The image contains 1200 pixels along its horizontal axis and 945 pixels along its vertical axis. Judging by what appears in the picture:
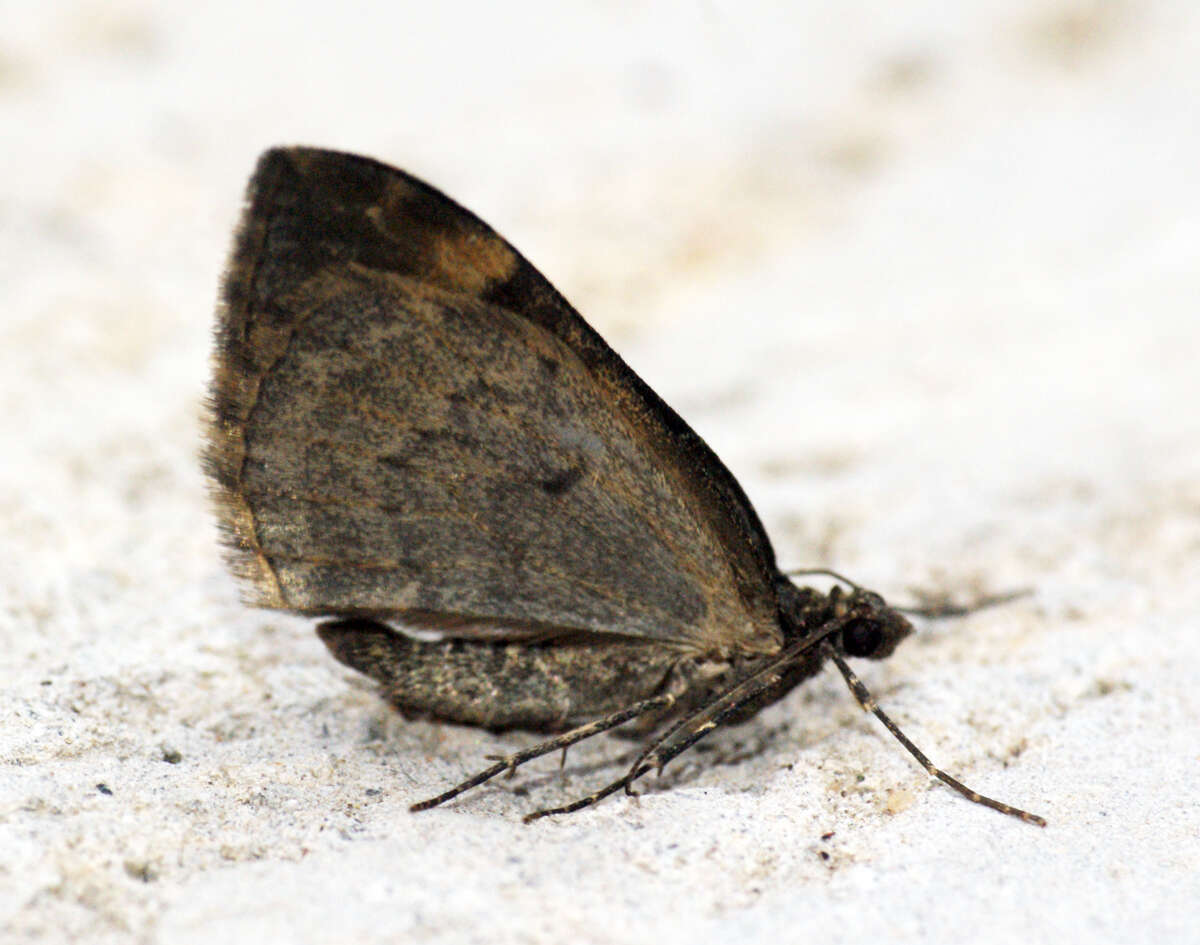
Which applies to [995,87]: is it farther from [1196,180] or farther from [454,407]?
[454,407]

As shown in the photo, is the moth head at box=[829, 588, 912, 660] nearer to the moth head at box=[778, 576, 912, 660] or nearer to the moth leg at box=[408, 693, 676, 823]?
the moth head at box=[778, 576, 912, 660]

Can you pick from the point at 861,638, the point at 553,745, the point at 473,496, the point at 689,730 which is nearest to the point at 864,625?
the point at 861,638

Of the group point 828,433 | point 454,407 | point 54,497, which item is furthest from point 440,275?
point 828,433

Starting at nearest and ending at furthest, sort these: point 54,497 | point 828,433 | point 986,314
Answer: point 54,497 → point 828,433 → point 986,314

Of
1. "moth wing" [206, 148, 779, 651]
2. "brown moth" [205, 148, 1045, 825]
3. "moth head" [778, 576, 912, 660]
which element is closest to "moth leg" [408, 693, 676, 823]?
"brown moth" [205, 148, 1045, 825]

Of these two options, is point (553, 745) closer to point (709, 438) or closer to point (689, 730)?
point (689, 730)
